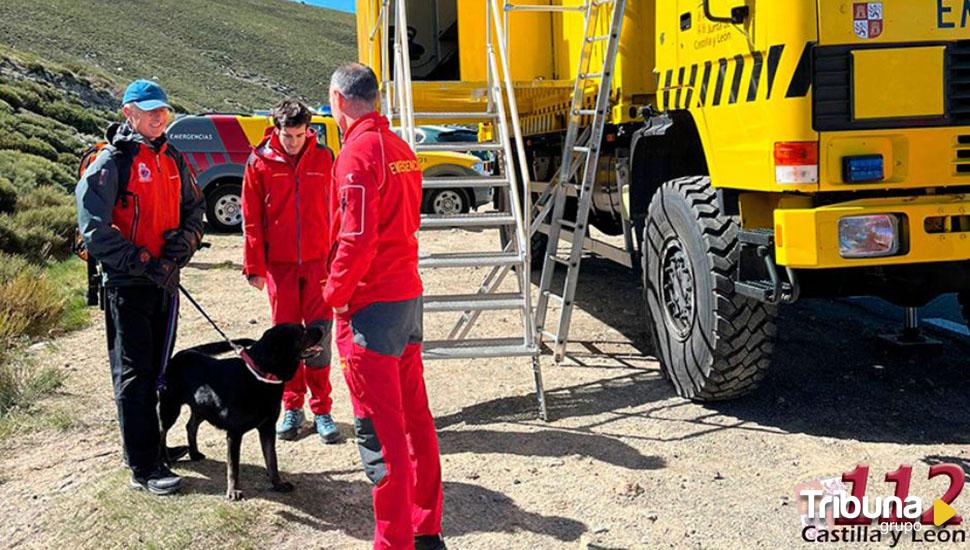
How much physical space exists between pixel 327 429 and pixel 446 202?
11.1 metres

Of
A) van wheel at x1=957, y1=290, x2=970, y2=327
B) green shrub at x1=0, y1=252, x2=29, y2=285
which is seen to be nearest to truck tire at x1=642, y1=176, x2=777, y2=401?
van wheel at x1=957, y1=290, x2=970, y2=327

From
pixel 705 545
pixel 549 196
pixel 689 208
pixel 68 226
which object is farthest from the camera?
pixel 68 226

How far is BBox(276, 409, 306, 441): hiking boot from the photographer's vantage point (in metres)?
5.19

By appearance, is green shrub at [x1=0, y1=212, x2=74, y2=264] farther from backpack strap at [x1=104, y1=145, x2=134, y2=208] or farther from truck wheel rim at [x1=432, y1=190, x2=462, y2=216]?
backpack strap at [x1=104, y1=145, x2=134, y2=208]

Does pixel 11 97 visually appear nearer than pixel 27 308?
No

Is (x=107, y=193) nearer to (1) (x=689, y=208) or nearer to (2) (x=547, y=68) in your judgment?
(1) (x=689, y=208)

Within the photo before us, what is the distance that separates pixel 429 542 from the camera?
12.1 feet

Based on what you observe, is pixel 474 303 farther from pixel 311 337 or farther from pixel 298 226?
pixel 311 337

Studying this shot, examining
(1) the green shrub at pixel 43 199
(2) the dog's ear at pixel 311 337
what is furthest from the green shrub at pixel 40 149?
(2) the dog's ear at pixel 311 337

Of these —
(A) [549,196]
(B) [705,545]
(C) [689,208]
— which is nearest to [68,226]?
(A) [549,196]

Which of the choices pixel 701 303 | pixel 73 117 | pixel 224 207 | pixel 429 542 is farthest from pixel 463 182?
pixel 73 117

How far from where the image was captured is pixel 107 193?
4070 millimetres

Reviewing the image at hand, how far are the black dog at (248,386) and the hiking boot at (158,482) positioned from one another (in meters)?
0.26

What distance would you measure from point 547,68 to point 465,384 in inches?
118
